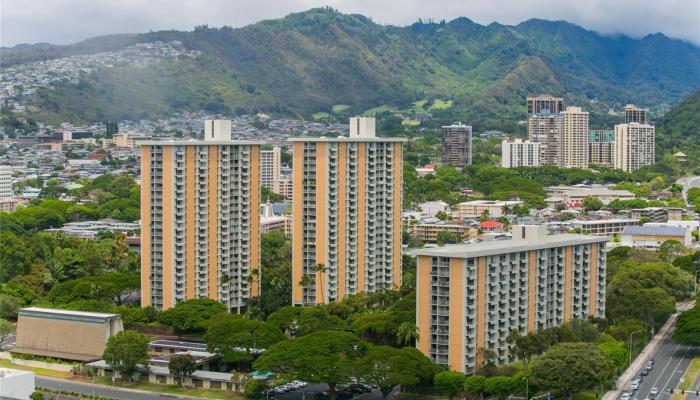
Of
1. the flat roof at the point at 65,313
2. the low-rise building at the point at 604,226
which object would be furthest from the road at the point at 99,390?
the low-rise building at the point at 604,226

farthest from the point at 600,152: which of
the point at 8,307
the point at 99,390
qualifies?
the point at 99,390

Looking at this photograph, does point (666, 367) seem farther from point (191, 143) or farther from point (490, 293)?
point (191, 143)

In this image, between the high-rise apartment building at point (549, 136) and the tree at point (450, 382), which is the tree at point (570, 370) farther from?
the high-rise apartment building at point (549, 136)

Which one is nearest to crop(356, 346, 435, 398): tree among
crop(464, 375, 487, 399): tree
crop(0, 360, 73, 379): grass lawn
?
crop(464, 375, 487, 399): tree

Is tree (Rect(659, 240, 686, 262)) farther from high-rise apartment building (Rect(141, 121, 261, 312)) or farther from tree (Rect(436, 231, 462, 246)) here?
high-rise apartment building (Rect(141, 121, 261, 312))

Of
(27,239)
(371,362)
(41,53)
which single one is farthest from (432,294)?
(41,53)
